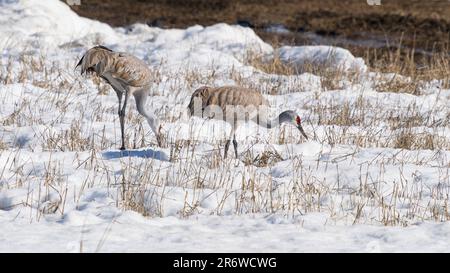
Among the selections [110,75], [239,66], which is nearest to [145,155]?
[110,75]

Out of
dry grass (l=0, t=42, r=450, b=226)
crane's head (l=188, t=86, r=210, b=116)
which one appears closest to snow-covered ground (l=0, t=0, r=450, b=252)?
dry grass (l=0, t=42, r=450, b=226)

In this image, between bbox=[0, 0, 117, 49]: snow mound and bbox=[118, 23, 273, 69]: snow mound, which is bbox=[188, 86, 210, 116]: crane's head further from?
bbox=[0, 0, 117, 49]: snow mound

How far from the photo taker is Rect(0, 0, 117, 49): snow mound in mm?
14086

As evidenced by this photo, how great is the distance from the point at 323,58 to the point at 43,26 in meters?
→ 5.33

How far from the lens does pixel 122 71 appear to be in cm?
723

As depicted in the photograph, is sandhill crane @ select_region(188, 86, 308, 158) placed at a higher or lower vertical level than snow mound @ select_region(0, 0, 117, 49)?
lower

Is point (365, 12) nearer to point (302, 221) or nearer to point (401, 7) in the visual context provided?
point (401, 7)

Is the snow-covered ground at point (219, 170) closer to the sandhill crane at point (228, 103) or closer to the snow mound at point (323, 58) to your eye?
the sandhill crane at point (228, 103)

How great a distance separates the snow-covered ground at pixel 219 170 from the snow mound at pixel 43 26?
269 centimetres

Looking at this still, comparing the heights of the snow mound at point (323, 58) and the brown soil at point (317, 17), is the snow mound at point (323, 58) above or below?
below

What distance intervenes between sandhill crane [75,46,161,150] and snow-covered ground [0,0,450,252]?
0.32 metres

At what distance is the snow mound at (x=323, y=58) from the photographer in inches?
491

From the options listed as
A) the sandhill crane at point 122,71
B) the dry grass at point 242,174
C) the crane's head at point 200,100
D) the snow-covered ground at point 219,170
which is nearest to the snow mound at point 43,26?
the snow-covered ground at point 219,170
